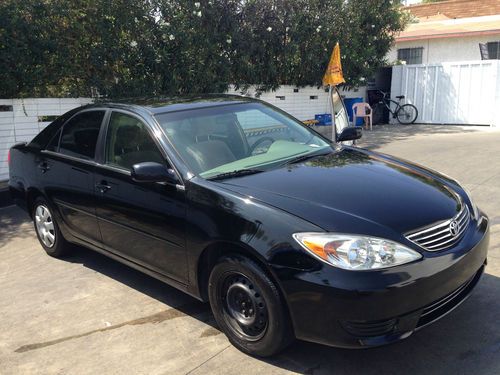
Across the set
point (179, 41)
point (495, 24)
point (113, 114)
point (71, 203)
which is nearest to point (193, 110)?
point (113, 114)

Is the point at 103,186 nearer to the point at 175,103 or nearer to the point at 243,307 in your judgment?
the point at 175,103

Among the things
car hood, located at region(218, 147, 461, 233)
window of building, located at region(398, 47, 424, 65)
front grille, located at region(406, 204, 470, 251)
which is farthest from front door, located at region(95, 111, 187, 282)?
window of building, located at region(398, 47, 424, 65)

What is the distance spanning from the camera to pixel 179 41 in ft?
32.7

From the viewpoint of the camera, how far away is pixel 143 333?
3.46 m

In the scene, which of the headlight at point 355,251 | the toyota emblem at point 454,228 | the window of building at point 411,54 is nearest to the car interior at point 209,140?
the headlight at point 355,251

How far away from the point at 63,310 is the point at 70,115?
6.33ft

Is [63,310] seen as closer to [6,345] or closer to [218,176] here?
[6,345]

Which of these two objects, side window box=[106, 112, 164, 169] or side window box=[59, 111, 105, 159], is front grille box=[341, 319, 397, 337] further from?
side window box=[59, 111, 105, 159]

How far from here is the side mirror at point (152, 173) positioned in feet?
10.9

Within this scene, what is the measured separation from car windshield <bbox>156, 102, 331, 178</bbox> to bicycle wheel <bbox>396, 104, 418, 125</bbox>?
12.5 meters

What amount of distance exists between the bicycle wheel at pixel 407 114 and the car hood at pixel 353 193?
12.9 meters

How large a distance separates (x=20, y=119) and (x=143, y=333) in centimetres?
591

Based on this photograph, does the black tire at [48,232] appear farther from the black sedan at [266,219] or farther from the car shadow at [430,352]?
the car shadow at [430,352]

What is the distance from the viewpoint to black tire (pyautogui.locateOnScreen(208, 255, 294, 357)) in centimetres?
282
